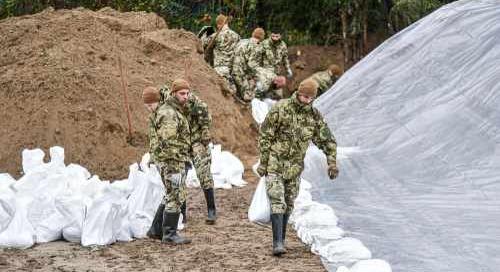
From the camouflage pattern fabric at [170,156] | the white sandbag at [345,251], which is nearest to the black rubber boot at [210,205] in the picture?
the camouflage pattern fabric at [170,156]

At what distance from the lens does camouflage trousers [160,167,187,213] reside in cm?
842

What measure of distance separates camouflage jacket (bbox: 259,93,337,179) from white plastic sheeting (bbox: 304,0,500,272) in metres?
0.83

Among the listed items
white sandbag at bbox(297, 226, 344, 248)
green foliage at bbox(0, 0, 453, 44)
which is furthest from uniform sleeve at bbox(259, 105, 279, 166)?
green foliage at bbox(0, 0, 453, 44)

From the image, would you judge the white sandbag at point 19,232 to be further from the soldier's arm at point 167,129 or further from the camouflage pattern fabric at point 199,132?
the camouflage pattern fabric at point 199,132

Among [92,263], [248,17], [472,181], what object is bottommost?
[92,263]

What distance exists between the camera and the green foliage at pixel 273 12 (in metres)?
20.7

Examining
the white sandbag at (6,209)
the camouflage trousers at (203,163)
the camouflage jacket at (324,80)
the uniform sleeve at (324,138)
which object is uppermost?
the camouflage jacket at (324,80)

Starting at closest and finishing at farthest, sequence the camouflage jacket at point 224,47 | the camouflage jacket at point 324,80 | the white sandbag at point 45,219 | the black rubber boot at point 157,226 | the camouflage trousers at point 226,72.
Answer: the white sandbag at point 45,219 < the black rubber boot at point 157,226 < the camouflage jacket at point 324,80 < the camouflage jacket at point 224,47 < the camouflage trousers at point 226,72

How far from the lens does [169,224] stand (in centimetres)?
851

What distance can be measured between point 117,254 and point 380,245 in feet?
7.40

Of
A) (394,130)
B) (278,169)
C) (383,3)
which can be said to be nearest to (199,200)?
(394,130)

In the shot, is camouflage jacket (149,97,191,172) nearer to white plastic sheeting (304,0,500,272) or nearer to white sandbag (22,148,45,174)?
white plastic sheeting (304,0,500,272)

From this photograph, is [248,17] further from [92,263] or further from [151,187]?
[92,263]

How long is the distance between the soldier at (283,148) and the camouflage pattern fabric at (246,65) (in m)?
9.01
